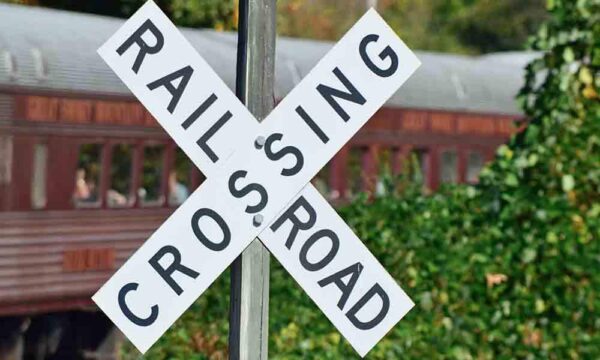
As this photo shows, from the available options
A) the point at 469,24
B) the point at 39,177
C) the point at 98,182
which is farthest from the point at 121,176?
the point at 469,24

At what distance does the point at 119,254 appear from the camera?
44.9 ft

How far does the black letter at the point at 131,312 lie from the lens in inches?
127

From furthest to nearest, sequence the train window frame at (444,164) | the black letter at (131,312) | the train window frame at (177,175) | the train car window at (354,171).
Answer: the train window frame at (444,164) → the train car window at (354,171) → the train window frame at (177,175) → the black letter at (131,312)

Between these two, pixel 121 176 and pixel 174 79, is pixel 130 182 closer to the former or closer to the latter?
pixel 121 176

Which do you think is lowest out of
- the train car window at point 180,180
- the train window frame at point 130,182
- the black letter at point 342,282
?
the black letter at point 342,282

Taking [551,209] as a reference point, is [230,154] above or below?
above

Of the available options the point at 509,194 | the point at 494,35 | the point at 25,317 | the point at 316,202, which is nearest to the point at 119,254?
the point at 25,317

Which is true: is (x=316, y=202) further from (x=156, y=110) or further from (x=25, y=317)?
(x=25, y=317)

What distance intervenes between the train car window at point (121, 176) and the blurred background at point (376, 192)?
19 millimetres

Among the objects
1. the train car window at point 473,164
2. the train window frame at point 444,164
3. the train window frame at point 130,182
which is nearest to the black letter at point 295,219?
the train window frame at point 130,182

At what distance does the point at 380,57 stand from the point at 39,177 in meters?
9.92

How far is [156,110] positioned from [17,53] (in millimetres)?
9578

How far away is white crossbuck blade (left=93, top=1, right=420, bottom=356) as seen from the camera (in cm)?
326

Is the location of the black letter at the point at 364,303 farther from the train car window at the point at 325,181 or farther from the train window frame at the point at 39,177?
the train car window at the point at 325,181
